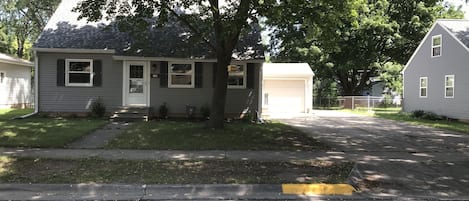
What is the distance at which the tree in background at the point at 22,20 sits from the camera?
3991 cm

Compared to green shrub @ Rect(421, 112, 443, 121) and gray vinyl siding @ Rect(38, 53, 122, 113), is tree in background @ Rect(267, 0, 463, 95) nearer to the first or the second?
green shrub @ Rect(421, 112, 443, 121)

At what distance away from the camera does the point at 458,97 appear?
23.4 m

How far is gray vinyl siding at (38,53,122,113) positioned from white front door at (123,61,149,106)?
13.6 inches

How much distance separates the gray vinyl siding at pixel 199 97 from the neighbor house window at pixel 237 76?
0.82 feet

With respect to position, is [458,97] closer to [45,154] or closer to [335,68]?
[335,68]

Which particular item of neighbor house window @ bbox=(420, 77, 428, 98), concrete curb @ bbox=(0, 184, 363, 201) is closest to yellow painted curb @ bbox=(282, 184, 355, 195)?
concrete curb @ bbox=(0, 184, 363, 201)

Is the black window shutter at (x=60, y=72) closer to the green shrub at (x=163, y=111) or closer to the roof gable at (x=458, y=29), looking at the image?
the green shrub at (x=163, y=111)

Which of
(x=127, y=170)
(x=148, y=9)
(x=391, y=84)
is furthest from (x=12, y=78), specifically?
(x=391, y=84)

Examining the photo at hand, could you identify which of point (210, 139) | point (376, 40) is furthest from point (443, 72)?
point (210, 139)

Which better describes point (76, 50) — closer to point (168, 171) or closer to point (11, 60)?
point (11, 60)

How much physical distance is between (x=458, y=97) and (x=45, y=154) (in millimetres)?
21171

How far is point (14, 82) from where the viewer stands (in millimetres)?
27656

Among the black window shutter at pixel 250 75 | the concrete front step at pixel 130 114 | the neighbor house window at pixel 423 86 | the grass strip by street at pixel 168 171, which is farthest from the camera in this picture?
the neighbor house window at pixel 423 86

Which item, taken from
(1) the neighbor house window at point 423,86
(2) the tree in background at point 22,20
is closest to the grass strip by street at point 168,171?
(1) the neighbor house window at point 423,86
